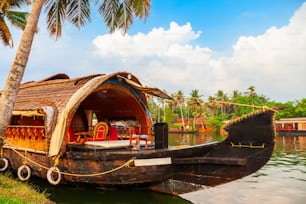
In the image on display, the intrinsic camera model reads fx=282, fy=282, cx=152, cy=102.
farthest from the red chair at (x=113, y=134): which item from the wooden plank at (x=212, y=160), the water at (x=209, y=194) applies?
the wooden plank at (x=212, y=160)

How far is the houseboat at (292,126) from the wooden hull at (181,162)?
28348mm

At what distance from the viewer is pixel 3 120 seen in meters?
4.94

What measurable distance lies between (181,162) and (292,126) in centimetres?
3573

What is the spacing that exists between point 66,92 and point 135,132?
3189 millimetres

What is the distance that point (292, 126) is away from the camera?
123 feet

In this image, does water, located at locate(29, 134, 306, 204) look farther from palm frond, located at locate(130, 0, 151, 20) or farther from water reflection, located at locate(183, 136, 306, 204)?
palm frond, located at locate(130, 0, 151, 20)

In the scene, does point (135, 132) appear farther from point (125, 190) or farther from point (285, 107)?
point (285, 107)

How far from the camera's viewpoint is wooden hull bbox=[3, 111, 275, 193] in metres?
6.23

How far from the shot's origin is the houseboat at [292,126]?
33759 mm

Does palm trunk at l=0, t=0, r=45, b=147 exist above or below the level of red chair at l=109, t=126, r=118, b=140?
above

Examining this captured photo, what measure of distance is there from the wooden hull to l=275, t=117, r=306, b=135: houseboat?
28.3m

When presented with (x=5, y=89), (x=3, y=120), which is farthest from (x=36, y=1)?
(x=3, y=120)

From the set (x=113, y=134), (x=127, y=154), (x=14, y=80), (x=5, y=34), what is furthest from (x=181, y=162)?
(x=5, y=34)

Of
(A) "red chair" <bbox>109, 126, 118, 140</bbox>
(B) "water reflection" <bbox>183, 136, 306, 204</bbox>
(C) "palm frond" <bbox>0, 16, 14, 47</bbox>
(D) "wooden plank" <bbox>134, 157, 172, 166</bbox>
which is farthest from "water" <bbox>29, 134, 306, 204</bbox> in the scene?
(C) "palm frond" <bbox>0, 16, 14, 47</bbox>
